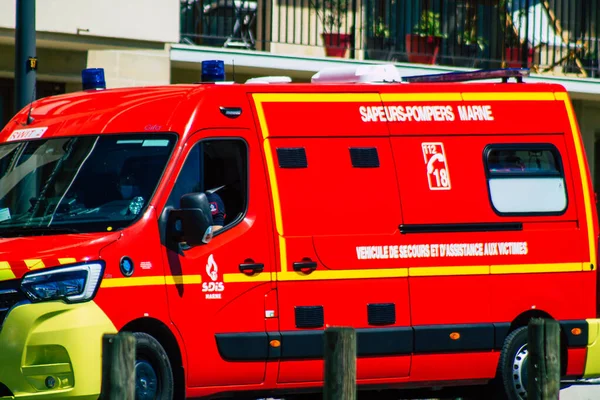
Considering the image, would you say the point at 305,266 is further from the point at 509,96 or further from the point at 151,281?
the point at 509,96

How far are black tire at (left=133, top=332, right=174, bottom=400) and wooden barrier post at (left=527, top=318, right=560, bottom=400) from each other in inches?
94.7

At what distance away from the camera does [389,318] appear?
33.8 feet

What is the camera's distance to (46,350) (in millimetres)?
8703

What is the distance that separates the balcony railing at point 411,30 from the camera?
19.1 metres

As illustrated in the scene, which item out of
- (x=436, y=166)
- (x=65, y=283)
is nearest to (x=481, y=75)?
(x=436, y=166)

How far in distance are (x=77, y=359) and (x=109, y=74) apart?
8503mm

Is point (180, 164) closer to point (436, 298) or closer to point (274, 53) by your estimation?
point (436, 298)

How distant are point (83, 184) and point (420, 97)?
273cm

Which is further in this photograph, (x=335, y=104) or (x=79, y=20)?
(x=79, y=20)

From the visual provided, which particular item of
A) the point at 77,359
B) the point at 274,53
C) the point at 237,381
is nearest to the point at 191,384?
the point at 237,381

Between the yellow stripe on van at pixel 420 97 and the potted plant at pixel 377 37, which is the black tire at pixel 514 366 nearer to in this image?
the yellow stripe on van at pixel 420 97

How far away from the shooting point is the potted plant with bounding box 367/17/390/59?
2003cm

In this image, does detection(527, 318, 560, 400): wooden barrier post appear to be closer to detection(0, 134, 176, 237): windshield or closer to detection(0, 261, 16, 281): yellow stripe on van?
detection(0, 134, 176, 237): windshield

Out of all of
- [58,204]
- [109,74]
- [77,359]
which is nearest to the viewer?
[77,359]
